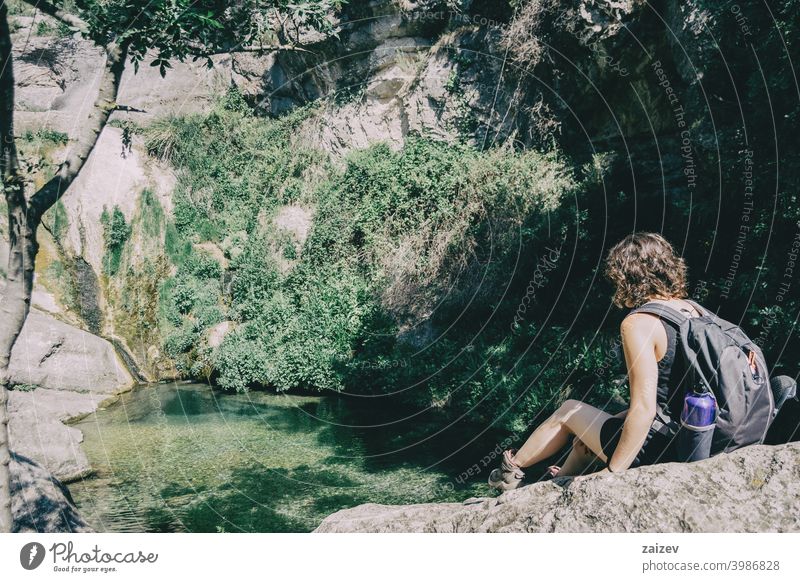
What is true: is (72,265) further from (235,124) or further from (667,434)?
(667,434)

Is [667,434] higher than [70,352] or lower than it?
higher

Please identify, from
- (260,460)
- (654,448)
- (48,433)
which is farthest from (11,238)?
(48,433)

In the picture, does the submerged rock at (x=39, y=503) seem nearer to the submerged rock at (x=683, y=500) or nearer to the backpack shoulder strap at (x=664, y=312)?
the submerged rock at (x=683, y=500)

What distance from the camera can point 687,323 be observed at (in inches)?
114

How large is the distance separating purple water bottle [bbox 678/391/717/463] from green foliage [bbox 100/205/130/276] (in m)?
12.7

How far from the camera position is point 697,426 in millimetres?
2799

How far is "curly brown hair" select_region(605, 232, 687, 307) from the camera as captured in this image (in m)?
3.17

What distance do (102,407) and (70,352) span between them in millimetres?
1275

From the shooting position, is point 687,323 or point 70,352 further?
point 70,352

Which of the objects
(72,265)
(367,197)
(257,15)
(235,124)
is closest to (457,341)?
(367,197)

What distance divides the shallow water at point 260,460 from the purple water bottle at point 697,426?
4418 mm

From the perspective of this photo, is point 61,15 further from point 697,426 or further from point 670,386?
point 697,426

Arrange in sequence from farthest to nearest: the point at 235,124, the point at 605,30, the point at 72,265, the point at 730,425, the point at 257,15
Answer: the point at 235,124 → the point at 72,265 → the point at 605,30 → the point at 257,15 → the point at 730,425

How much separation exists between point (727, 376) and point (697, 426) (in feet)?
0.89
